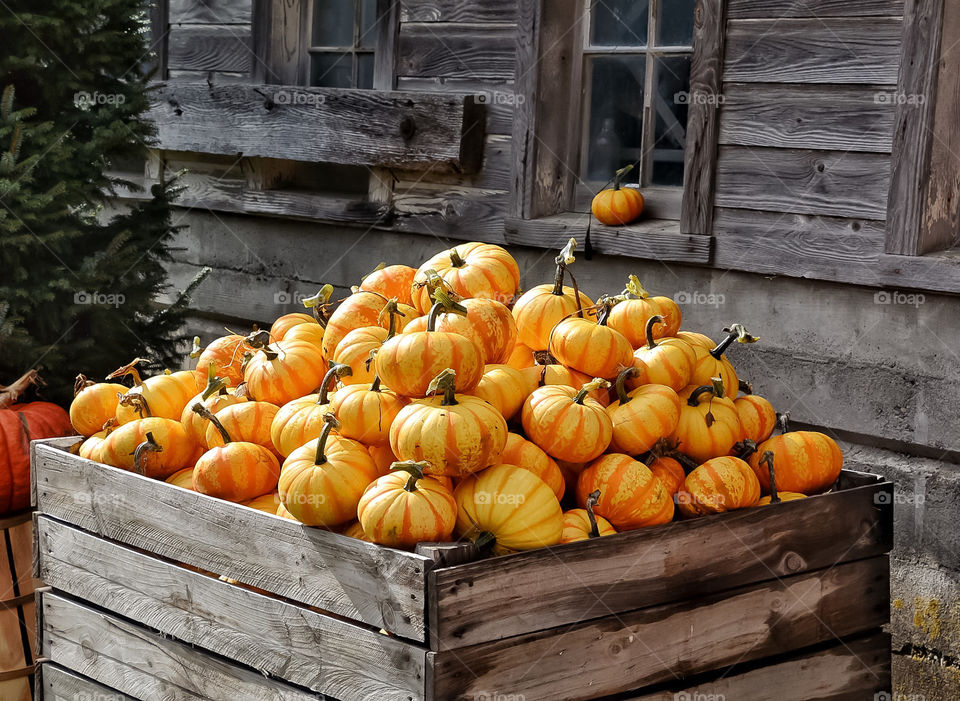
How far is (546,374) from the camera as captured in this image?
2.46 metres

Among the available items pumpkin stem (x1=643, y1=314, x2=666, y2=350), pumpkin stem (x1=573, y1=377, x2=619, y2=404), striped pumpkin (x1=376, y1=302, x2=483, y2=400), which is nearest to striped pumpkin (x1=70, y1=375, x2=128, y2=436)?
striped pumpkin (x1=376, y1=302, x2=483, y2=400)

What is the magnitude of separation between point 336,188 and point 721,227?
247 cm

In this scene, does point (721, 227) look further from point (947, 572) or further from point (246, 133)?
point (246, 133)

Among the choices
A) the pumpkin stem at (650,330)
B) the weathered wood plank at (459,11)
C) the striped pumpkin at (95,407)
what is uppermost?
the weathered wood plank at (459,11)

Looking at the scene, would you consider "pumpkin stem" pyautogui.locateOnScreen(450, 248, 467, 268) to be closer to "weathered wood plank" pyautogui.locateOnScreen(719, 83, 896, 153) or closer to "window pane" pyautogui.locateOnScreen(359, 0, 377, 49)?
"weathered wood plank" pyautogui.locateOnScreen(719, 83, 896, 153)

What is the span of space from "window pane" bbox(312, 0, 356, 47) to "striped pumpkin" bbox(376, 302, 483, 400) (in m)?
3.78

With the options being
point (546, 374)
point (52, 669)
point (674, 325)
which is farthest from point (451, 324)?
point (52, 669)

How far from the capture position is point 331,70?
5.68 metres

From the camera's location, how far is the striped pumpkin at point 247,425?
2459mm

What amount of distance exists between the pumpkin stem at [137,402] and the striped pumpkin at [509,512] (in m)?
1.01

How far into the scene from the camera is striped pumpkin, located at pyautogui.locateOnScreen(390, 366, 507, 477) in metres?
2.05

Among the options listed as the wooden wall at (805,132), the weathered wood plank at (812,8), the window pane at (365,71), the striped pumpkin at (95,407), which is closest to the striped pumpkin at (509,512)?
the striped pumpkin at (95,407)

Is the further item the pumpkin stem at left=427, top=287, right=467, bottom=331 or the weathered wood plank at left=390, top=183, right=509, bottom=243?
the weathered wood plank at left=390, top=183, right=509, bottom=243

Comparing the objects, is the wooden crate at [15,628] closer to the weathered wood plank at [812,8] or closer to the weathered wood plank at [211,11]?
the weathered wood plank at [812,8]
